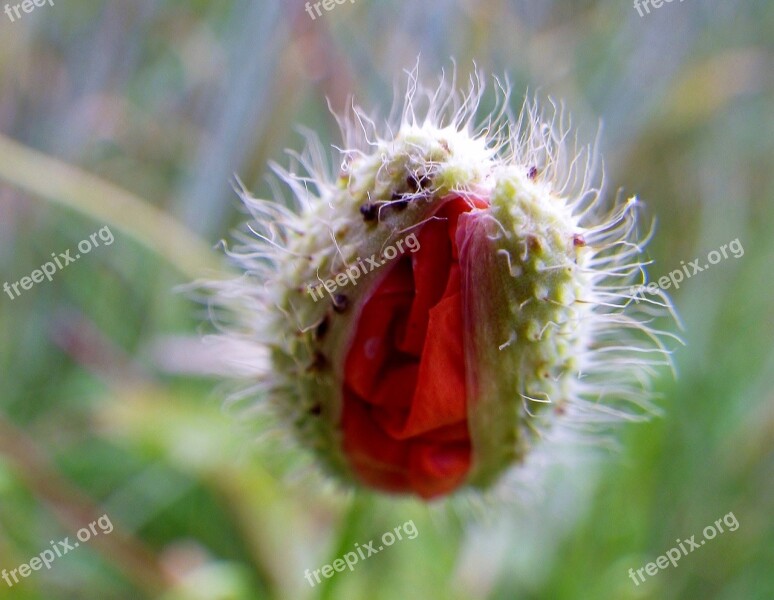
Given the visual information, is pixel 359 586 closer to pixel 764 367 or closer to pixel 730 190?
pixel 764 367

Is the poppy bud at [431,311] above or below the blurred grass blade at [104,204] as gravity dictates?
below

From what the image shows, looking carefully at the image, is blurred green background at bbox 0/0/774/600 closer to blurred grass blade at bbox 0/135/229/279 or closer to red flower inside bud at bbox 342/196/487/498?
blurred grass blade at bbox 0/135/229/279

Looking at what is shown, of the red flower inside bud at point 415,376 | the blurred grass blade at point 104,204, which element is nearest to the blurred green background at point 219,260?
the blurred grass blade at point 104,204

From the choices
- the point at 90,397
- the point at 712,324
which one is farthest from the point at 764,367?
the point at 90,397

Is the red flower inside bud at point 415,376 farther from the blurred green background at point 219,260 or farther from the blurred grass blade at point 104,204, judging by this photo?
the blurred grass blade at point 104,204

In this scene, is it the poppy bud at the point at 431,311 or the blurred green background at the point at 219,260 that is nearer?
the poppy bud at the point at 431,311

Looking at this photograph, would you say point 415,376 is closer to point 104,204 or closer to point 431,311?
point 431,311

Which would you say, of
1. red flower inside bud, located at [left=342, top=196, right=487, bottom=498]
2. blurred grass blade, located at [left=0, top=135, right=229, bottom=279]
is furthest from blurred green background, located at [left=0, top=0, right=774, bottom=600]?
Answer: red flower inside bud, located at [left=342, top=196, right=487, bottom=498]
